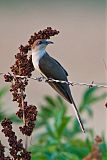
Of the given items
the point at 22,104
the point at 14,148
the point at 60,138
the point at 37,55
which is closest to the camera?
the point at 14,148

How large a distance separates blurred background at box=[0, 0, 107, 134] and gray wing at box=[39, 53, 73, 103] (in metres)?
5.96

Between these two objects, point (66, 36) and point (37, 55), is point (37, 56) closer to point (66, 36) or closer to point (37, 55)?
point (37, 55)

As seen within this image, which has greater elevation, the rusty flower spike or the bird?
the bird

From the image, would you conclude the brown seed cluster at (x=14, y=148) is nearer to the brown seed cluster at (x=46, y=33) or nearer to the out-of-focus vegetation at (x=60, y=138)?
the brown seed cluster at (x=46, y=33)

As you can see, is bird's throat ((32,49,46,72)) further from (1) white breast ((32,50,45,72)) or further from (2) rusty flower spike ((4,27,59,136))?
(2) rusty flower spike ((4,27,59,136))

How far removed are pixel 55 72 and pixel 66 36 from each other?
47.9 ft

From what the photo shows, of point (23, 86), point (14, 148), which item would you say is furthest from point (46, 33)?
point (14, 148)

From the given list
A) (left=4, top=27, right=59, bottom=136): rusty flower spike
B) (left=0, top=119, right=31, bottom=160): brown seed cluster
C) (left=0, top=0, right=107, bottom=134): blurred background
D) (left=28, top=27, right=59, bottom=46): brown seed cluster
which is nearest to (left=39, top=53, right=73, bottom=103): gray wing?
(left=4, top=27, right=59, bottom=136): rusty flower spike

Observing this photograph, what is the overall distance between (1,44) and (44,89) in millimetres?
4727

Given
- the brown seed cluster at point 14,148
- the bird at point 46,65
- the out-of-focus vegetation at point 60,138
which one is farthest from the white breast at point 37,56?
the brown seed cluster at point 14,148

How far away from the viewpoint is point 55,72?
6.00 m

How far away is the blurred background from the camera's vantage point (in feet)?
48.5

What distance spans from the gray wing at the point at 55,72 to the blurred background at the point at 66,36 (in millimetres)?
5959

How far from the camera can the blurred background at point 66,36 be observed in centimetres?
1479
